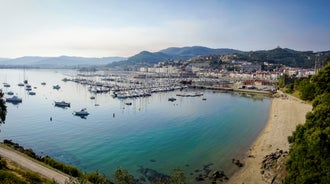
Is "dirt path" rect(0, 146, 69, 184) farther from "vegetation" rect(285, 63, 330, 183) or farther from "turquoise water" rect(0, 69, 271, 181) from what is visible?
"vegetation" rect(285, 63, 330, 183)

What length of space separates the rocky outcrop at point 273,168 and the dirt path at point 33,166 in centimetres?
1563

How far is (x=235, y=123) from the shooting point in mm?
43688

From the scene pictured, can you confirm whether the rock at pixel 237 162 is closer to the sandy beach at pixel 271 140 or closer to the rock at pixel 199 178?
the sandy beach at pixel 271 140

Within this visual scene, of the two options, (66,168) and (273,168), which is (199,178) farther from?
(66,168)

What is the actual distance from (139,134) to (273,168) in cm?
1829

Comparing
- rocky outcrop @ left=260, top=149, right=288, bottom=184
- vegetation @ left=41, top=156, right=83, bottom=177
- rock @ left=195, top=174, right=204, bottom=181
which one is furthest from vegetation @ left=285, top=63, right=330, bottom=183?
vegetation @ left=41, top=156, right=83, bottom=177

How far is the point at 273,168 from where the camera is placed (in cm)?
2320

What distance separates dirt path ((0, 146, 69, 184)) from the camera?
17.7m

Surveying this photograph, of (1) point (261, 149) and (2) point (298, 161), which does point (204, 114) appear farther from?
(2) point (298, 161)

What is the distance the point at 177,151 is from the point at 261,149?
932 centimetres

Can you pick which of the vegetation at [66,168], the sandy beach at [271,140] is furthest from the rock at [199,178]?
the vegetation at [66,168]

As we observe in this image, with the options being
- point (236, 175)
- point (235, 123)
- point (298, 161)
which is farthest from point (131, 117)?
point (298, 161)

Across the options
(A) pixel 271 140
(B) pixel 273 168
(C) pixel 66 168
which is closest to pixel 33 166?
(C) pixel 66 168

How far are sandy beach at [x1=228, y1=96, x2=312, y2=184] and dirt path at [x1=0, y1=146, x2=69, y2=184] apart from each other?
13.1m
